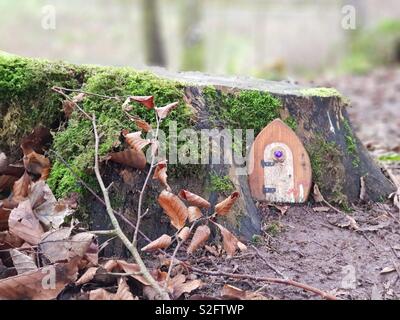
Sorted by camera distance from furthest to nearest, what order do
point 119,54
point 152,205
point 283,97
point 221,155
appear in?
point 119,54
point 283,97
point 221,155
point 152,205

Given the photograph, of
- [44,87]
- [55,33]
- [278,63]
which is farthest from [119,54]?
[44,87]

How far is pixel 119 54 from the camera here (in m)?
16.5

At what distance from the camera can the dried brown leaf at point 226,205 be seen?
227cm

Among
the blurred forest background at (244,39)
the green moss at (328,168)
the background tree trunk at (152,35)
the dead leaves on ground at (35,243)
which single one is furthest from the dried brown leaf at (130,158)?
the background tree trunk at (152,35)

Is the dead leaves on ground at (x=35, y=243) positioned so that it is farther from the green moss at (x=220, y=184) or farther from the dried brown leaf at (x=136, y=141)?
the green moss at (x=220, y=184)

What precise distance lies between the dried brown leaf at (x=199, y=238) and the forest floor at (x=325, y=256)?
6cm

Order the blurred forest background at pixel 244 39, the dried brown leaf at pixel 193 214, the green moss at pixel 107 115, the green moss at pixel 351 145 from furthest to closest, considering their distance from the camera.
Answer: the blurred forest background at pixel 244 39 → the green moss at pixel 351 145 → the green moss at pixel 107 115 → the dried brown leaf at pixel 193 214

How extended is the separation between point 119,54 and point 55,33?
6.84ft

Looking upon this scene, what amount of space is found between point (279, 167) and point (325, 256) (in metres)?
0.56

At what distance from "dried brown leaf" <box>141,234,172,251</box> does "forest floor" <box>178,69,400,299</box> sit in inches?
5.5

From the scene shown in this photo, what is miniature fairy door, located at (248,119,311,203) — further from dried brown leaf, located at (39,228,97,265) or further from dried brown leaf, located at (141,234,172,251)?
dried brown leaf, located at (39,228,97,265)

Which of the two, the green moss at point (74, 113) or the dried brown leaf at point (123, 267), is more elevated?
the green moss at point (74, 113)
